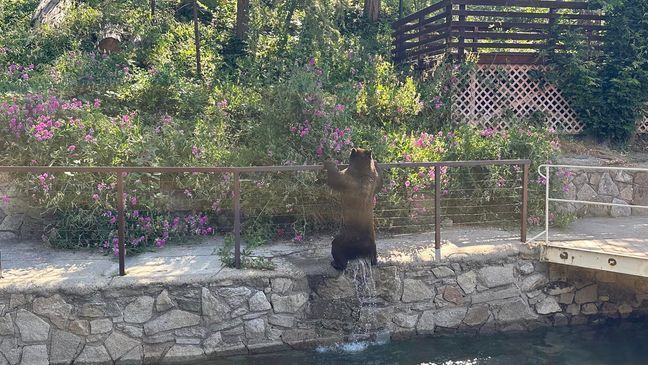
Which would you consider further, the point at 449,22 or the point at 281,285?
the point at 449,22

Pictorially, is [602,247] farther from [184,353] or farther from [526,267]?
[184,353]

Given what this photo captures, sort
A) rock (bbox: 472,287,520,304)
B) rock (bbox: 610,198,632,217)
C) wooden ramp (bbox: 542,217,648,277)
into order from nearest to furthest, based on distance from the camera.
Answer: wooden ramp (bbox: 542,217,648,277) → rock (bbox: 472,287,520,304) → rock (bbox: 610,198,632,217)

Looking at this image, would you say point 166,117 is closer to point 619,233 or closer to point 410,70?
Answer: point 410,70

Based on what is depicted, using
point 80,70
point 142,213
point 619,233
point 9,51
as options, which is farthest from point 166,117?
point 619,233

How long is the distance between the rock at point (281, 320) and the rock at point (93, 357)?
4.92ft

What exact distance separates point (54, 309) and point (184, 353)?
121 centimetres

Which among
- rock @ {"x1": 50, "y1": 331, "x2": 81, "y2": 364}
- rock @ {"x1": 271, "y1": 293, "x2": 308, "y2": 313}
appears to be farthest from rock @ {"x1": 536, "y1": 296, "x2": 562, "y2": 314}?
rock @ {"x1": 50, "y1": 331, "x2": 81, "y2": 364}

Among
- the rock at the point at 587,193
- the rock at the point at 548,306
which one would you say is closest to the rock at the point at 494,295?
the rock at the point at 548,306

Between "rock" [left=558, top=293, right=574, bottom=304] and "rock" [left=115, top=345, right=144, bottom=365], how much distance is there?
4516 mm

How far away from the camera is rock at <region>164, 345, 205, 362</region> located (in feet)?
17.0

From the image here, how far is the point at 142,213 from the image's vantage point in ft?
21.0

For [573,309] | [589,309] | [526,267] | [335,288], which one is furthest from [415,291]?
[589,309]

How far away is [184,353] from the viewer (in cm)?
520

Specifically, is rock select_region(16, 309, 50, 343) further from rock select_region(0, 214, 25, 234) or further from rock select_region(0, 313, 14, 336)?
rock select_region(0, 214, 25, 234)
